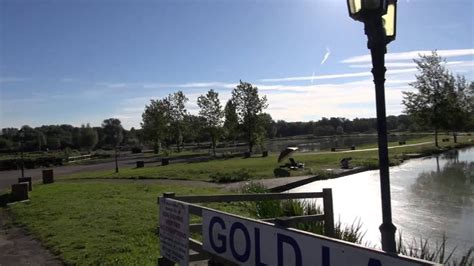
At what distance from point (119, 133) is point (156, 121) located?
1670cm

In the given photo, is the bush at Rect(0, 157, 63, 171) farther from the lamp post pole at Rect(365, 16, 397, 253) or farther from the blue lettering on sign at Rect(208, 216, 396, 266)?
the lamp post pole at Rect(365, 16, 397, 253)

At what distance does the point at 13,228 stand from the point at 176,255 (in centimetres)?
845

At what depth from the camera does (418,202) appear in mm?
16578

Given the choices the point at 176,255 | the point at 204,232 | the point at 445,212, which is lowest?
the point at 445,212

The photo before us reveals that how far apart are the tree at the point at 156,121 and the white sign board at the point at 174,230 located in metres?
54.6

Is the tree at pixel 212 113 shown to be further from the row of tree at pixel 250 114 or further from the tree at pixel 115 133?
the tree at pixel 115 133

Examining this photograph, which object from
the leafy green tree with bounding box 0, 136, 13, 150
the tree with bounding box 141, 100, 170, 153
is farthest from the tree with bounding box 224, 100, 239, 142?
the leafy green tree with bounding box 0, 136, 13, 150

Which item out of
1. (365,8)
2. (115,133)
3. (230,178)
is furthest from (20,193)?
(115,133)

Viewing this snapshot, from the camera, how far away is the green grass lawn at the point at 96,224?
8.55m

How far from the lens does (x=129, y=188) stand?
68.3ft

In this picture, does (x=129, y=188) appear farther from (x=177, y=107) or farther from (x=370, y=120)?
(x=370, y=120)

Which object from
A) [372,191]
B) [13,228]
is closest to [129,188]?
[13,228]

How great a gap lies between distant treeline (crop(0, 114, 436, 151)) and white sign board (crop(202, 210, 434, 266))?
2689 centimetres

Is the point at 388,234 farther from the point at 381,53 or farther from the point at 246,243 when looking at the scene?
the point at 381,53
